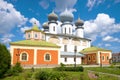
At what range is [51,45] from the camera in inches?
1457

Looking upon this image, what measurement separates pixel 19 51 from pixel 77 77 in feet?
53.2

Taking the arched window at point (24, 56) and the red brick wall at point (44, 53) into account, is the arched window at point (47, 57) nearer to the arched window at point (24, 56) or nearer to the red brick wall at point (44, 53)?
the red brick wall at point (44, 53)

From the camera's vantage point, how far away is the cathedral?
3388 centimetres

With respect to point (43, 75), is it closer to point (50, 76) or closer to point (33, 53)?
point (50, 76)

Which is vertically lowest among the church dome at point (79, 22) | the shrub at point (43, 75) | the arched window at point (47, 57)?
the shrub at point (43, 75)

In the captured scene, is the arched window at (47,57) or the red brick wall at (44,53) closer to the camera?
the red brick wall at (44,53)

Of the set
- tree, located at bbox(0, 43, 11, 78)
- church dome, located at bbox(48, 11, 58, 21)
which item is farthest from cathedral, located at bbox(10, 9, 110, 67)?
tree, located at bbox(0, 43, 11, 78)

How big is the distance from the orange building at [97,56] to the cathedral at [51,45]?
1.15 m

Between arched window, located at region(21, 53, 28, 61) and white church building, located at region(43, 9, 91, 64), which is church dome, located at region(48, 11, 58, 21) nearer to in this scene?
white church building, located at region(43, 9, 91, 64)

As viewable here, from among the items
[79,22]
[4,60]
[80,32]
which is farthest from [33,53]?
[79,22]

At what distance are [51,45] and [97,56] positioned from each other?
50.2 ft

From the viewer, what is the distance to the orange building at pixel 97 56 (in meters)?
45.1

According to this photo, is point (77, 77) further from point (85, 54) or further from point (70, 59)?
point (85, 54)

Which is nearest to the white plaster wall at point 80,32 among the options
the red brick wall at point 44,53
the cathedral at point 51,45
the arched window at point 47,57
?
the cathedral at point 51,45
